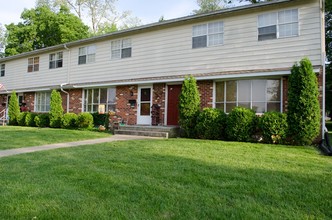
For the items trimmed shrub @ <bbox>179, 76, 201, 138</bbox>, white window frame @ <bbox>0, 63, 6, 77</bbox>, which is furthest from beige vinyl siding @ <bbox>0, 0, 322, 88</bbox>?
white window frame @ <bbox>0, 63, 6, 77</bbox>

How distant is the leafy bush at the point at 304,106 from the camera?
8.16 metres

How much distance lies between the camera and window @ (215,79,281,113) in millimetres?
9633

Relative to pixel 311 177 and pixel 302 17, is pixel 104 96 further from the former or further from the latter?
pixel 311 177

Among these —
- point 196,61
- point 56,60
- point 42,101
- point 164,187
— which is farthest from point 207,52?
point 42,101

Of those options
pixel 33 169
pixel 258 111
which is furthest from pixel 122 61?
pixel 33 169

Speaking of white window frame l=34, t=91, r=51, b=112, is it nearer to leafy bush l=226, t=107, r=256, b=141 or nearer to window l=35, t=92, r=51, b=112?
window l=35, t=92, r=51, b=112

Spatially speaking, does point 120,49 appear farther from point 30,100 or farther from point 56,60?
point 30,100

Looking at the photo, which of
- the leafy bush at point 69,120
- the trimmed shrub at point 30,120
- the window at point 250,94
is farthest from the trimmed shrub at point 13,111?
the window at point 250,94

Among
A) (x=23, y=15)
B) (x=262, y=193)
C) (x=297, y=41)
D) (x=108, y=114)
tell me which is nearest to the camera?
(x=262, y=193)

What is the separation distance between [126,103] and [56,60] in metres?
6.70

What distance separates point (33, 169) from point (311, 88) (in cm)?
813

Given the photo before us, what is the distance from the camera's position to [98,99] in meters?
14.5

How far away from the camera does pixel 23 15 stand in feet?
89.6

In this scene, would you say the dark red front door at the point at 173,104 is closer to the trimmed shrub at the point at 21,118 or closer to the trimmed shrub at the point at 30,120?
the trimmed shrub at the point at 30,120
